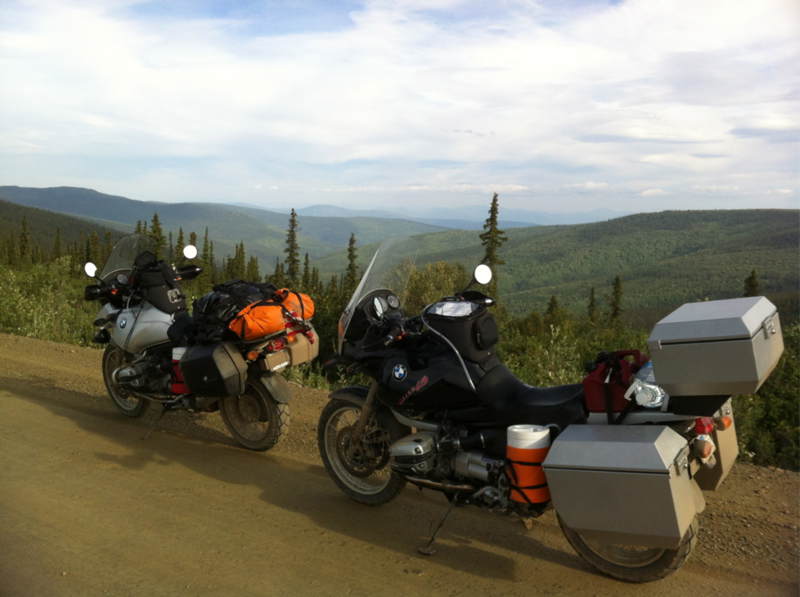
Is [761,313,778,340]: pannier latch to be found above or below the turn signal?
above

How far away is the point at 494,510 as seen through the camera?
13.3 ft

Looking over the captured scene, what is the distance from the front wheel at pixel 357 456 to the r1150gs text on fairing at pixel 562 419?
0.05 feet

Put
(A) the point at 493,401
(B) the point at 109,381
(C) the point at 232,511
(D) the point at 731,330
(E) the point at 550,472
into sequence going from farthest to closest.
A: (B) the point at 109,381 → (C) the point at 232,511 → (A) the point at 493,401 → (E) the point at 550,472 → (D) the point at 731,330

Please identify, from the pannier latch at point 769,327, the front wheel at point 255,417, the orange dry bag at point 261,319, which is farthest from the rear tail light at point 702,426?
the front wheel at point 255,417

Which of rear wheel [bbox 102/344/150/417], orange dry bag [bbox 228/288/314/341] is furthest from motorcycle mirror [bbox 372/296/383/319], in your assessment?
rear wheel [bbox 102/344/150/417]

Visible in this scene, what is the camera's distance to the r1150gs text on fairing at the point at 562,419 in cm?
325

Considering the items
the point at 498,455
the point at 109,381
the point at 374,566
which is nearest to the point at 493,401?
the point at 498,455

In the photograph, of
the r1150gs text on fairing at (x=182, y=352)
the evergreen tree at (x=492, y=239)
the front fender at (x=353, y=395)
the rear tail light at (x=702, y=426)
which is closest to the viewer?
the rear tail light at (x=702, y=426)

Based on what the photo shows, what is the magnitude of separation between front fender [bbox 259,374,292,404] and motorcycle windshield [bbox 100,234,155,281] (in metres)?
2.50

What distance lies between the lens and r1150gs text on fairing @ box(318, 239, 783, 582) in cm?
325

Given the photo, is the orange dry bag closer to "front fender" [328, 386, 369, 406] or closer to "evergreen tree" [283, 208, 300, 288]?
"front fender" [328, 386, 369, 406]

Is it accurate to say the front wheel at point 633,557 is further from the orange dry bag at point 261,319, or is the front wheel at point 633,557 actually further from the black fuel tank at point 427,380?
the orange dry bag at point 261,319

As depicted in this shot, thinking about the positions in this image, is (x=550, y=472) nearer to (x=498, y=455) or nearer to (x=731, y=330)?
(x=498, y=455)

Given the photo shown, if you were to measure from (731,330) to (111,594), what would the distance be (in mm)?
3824
